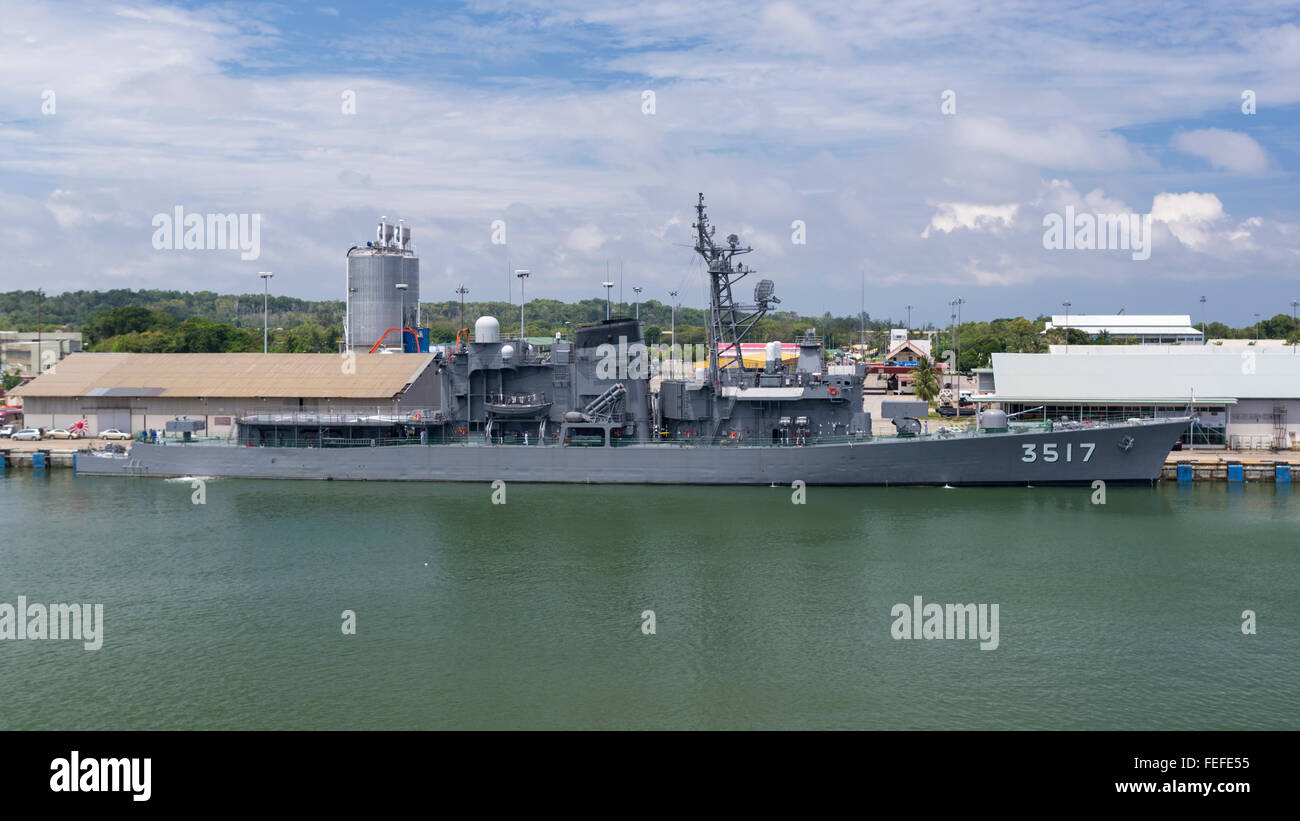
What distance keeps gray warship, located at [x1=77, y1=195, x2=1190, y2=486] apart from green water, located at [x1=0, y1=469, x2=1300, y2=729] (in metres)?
1.78

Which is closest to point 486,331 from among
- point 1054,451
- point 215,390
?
point 215,390

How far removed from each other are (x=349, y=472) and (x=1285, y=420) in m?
37.9

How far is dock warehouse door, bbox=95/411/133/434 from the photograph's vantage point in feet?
147

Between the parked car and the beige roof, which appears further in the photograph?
the parked car

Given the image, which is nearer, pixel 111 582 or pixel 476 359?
pixel 111 582

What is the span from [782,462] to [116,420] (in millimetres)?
32161

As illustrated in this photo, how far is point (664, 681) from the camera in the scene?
15.6m

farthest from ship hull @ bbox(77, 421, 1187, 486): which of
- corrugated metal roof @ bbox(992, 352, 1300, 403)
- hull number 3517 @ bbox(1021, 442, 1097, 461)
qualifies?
corrugated metal roof @ bbox(992, 352, 1300, 403)

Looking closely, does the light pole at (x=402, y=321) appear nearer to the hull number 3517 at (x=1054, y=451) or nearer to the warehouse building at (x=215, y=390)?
the warehouse building at (x=215, y=390)

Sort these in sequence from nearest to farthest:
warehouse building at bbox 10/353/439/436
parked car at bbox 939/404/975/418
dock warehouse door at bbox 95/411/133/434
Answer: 1. warehouse building at bbox 10/353/439/436
2. dock warehouse door at bbox 95/411/133/434
3. parked car at bbox 939/404/975/418

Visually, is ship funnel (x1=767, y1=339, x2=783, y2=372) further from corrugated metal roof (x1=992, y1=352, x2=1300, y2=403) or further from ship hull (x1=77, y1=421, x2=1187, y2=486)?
corrugated metal roof (x1=992, y1=352, x2=1300, y2=403)

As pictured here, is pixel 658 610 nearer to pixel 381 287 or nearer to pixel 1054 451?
pixel 1054 451
